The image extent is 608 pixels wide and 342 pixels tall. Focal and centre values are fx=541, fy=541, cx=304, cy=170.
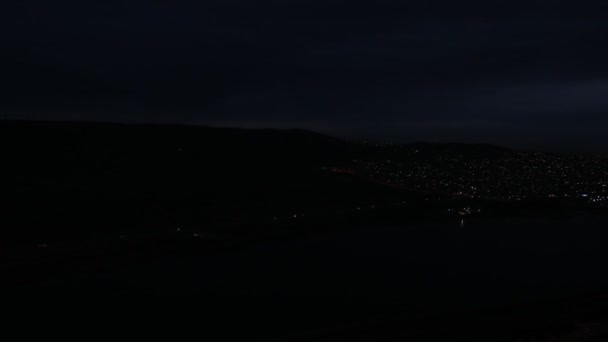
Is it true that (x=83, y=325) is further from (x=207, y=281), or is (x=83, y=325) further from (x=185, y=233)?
(x=185, y=233)

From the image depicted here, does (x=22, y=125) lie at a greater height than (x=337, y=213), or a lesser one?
greater

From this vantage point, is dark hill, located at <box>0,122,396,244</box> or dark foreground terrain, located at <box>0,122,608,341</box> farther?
dark hill, located at <box>0,122,396,244</box>

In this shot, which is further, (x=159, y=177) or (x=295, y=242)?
(x=159, y=177)

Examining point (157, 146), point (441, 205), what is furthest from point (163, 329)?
point (157, 146)

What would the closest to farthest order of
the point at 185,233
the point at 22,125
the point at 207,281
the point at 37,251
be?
the point at 207,281 < the point at 37,251 < the point at 185,233 < the point at 22,125

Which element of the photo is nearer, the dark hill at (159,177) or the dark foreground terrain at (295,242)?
the dark foreground terrain at (295,242)

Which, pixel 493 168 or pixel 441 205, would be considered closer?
pixel 441 205

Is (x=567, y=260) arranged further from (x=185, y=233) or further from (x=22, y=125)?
(x=22, y=125)

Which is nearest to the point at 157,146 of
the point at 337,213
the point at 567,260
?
the point at 337,213

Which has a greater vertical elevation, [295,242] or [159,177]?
[159,177]

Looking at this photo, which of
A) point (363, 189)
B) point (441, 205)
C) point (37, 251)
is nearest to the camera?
point (37, 251)
